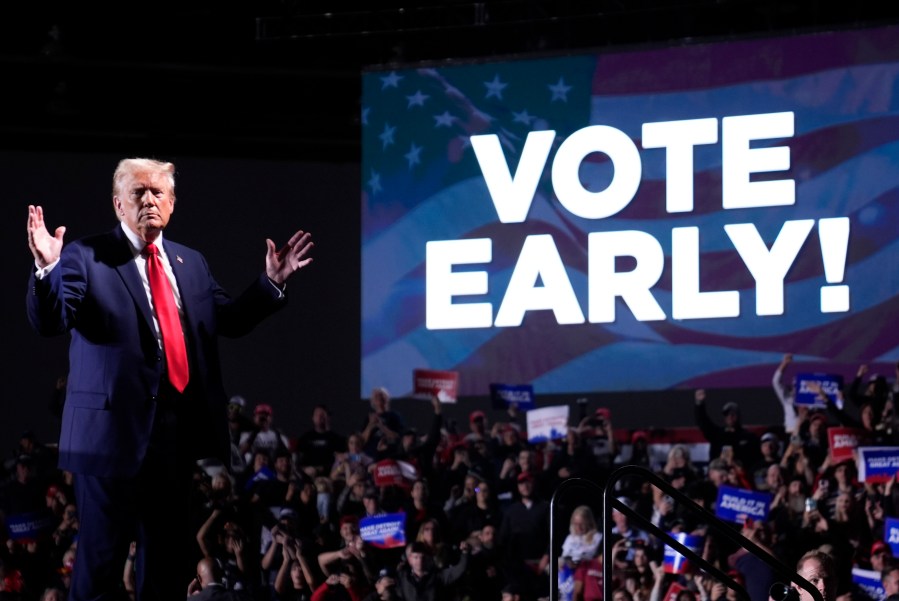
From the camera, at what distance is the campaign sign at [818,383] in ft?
23.8

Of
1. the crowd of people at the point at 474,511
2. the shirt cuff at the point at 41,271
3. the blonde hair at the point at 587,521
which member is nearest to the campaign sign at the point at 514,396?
the crowd of people at the point at 474,511

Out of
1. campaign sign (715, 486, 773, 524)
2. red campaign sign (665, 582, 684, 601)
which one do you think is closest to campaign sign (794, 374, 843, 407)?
campaign sign (715, 486, 773, 524)

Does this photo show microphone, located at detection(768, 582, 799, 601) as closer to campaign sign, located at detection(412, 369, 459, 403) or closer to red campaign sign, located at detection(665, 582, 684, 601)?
red campaign sign, located at detection(665, 582, 684, 601)

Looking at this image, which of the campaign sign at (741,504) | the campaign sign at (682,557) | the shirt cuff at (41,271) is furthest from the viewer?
the campaign sign at (741,504)

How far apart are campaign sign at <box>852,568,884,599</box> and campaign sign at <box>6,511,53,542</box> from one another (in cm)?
435

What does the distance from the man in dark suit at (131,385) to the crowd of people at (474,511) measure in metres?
3.64

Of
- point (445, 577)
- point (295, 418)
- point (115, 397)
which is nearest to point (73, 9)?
point (295, 418)

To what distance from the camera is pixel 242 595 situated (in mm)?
6609

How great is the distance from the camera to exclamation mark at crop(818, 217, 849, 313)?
8016 millimetres

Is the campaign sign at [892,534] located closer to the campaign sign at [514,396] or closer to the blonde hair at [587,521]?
the blonde hair at [587,521]

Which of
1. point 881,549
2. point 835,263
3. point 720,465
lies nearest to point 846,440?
point 720,465

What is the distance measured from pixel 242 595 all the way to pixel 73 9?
16.9 ft

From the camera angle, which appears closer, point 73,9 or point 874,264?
point 874,264

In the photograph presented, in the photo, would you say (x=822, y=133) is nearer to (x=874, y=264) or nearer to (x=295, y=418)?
(x=874, y=264)
